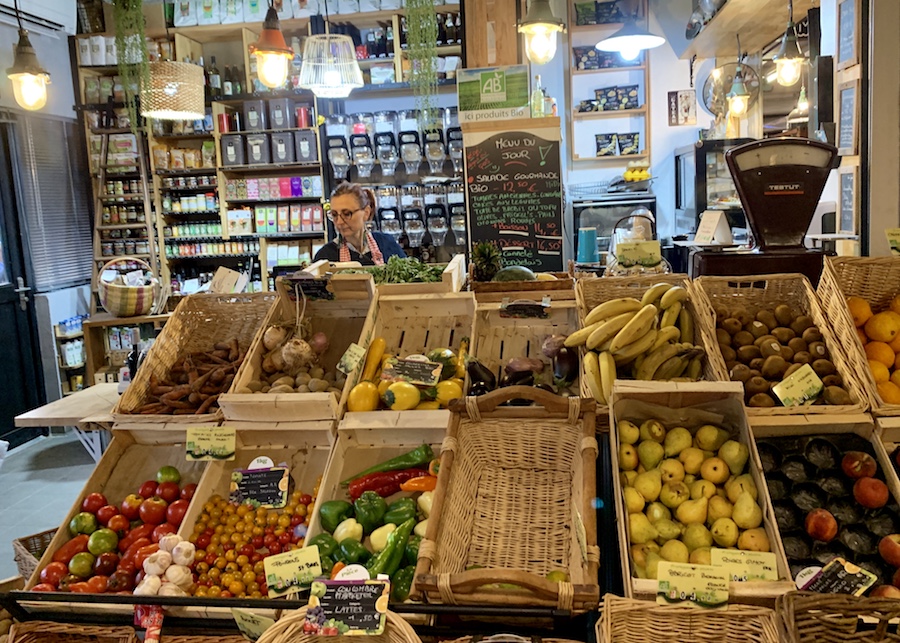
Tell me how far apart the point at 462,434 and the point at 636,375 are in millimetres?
621

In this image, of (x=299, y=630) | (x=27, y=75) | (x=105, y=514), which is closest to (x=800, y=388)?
(x=299, y=630)

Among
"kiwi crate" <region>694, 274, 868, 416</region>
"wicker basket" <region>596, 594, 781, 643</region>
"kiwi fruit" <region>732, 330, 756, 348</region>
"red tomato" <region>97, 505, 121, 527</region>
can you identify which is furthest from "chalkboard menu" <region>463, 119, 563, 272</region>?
"wicker basket" <region>596, 594, 781, 643</region>

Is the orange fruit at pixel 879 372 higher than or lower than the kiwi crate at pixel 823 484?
higher

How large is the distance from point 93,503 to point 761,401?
2.10 meters

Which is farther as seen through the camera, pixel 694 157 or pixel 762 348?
pixel 694 157

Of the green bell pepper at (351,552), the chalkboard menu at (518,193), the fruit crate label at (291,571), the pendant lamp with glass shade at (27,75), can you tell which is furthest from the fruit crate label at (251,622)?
the pendant lamp with glass shade at (27,75)

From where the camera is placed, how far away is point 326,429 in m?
2.32

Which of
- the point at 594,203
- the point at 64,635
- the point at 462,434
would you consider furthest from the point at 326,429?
the point at 594,203

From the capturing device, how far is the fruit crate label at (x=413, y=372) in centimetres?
243

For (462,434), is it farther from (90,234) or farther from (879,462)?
(90,234)

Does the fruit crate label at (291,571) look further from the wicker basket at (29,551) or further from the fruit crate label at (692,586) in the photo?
the wicker basket at (29,551)

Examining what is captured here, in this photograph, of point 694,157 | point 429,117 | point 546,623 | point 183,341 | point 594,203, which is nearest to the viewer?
point 546,623

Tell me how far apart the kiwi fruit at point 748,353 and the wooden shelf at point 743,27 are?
162 inches

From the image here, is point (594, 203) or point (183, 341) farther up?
point (594, 203)
